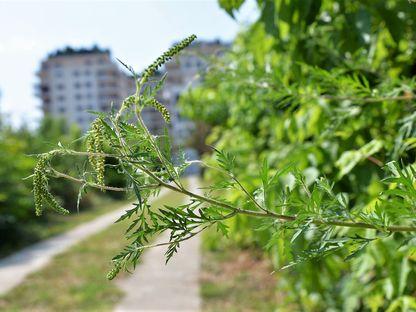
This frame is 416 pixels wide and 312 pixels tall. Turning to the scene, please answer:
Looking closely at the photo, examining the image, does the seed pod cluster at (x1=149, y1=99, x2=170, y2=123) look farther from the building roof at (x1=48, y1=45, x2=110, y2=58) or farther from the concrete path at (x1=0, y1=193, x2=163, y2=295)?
the building roof at (x1=48, y1=45, x2=110, y2=58)

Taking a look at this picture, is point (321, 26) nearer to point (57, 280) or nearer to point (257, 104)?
point (257, 104)

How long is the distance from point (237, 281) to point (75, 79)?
7178 centimetres

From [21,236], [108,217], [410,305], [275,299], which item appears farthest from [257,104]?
[108,217]

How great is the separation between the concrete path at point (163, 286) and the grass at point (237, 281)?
164 mm

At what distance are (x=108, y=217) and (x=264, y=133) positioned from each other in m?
11.6

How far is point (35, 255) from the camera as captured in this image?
9.49 metres

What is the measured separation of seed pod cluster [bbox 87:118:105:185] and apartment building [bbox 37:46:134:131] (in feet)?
245

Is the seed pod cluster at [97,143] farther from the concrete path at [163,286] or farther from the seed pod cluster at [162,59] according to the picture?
the concrete path at [163,286]

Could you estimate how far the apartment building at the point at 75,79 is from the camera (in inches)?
2918

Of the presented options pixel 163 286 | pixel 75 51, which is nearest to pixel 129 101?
pixel 163 286

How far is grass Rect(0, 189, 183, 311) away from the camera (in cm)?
600

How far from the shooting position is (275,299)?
5.84m

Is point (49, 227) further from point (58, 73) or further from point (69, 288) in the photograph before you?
point (58, 73)

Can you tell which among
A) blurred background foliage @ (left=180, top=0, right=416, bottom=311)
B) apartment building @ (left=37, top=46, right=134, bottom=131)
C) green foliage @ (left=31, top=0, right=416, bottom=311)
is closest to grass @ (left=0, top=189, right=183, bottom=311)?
green foliage @ (left=31, top=0, right=416, bottom=311)
